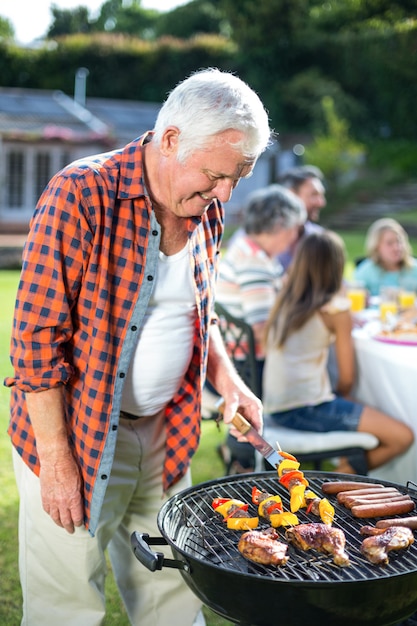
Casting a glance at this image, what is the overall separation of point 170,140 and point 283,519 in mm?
1044

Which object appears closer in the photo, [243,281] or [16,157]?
[243,281]

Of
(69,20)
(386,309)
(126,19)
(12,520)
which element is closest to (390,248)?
(386,309)

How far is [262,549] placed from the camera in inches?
72.6

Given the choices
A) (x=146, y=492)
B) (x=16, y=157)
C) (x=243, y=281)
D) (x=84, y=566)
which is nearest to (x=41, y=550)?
(x=84, y=566)

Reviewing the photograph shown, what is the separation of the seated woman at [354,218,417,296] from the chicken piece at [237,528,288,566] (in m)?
4.41

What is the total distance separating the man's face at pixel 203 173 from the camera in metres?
2.01

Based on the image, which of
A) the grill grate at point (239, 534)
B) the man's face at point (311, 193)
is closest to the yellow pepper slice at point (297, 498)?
the grill grate at point (239, 534)

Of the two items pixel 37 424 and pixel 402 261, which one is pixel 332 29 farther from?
pixel 37 424

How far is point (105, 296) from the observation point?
81.9 inches

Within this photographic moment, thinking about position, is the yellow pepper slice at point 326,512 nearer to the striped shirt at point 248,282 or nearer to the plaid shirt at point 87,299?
the plaid shirt at point 87,299

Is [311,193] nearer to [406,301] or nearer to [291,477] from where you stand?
[406,301]

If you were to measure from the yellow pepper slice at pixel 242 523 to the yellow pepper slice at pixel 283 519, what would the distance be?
0.05 meters

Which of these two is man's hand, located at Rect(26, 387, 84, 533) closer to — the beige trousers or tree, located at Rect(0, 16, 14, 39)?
the beige trousers

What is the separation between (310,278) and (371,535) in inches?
87.9
